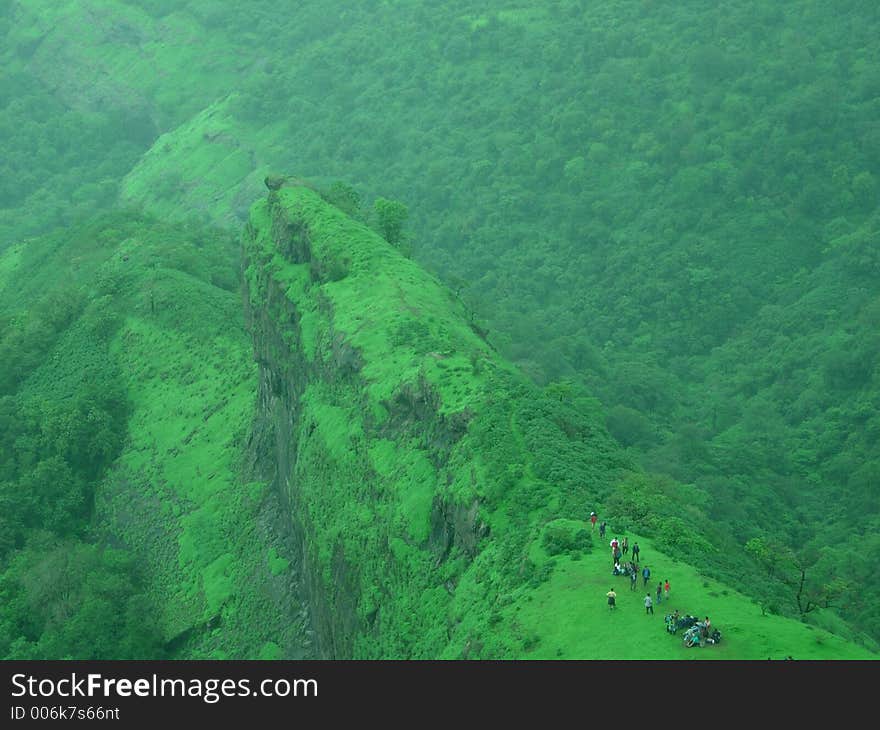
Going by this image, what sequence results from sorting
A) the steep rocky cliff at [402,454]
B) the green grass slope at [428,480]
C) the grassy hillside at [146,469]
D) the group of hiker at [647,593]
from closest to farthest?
the group of hiker at [647,593] < the green grass slope at [428,480] < the steep rocky cliff at [402,454] < the grassy hillside at [146,469]

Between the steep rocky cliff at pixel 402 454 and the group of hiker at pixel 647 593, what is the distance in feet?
3.78

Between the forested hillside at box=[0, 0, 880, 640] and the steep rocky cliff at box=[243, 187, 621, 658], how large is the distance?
25.6 feet

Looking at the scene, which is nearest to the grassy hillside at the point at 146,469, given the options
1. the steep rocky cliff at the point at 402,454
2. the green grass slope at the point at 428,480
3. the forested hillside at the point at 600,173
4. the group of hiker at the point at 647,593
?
the steep rocky cliff at the point at 402,454

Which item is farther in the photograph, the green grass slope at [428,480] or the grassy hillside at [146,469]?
the grassy hillside at [146,469]

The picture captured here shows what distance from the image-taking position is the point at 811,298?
8250 centimetres

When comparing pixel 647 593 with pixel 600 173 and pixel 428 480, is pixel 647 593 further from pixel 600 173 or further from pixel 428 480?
pixel 600 173

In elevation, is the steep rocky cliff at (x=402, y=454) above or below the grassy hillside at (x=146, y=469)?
above

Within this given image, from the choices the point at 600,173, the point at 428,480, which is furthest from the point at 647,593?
the point at 600,173

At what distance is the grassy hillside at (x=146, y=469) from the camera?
49562 millimetres

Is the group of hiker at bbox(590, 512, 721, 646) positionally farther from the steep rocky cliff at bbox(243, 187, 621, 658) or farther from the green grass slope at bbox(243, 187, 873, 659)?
the steep rocky cliff at bbox(243, 187, 621, 658)

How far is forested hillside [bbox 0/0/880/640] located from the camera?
7062cm

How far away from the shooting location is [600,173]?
10056cm

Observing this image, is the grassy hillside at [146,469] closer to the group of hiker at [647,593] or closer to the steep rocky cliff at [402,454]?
the steep rocky cliff at [402,454]

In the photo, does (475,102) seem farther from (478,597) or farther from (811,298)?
(478,597)
